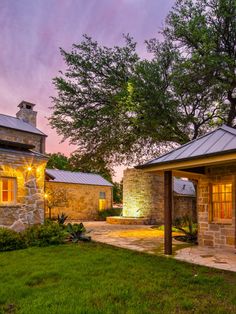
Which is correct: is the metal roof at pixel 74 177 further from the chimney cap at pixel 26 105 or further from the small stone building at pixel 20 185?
the small stone building at pixel 20 185

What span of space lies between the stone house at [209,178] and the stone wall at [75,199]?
13.2 metres

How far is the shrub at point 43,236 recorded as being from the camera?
368 inches

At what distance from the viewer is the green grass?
420 cm

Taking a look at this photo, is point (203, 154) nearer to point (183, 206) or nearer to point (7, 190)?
point (7, 190)

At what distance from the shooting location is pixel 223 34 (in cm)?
1297

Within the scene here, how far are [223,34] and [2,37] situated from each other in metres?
9.77

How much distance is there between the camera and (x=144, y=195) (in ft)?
66.8

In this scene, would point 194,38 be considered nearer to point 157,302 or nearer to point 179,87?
point 179,87

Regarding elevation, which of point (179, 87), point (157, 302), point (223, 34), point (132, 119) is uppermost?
point (223, 34)

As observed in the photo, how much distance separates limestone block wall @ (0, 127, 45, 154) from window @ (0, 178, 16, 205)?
360 inches

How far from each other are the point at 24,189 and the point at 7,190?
61 centimetres

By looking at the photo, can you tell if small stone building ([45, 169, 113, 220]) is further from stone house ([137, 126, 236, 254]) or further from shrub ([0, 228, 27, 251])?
stone house ([137, 126, 236, 254])

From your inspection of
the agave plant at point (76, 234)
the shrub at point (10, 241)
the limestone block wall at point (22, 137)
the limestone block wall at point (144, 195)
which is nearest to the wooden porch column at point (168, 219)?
the agave plant at point (76, 234)

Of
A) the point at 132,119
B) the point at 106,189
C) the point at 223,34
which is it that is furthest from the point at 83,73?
the point at 106,189
